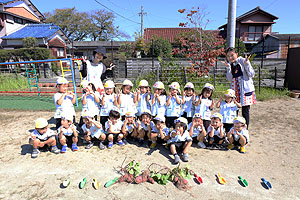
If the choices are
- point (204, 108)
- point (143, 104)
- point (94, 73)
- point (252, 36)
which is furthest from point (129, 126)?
point (252, 36)

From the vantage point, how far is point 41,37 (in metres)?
20.0

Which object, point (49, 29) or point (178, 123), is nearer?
point (178, 123)

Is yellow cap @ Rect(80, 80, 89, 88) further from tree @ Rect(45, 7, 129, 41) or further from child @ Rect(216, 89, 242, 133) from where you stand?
tree @ Rect(45, 7, 129, 41)

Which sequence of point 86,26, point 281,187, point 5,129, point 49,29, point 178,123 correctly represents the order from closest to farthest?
1. point 281,187
2. point 178,123
3. point 5,129
4. point 49,29
5. point 86,26

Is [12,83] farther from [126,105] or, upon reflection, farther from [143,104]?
[143,104]

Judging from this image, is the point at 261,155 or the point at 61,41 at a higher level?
the point at 61,41

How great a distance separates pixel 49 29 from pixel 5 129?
800 inches

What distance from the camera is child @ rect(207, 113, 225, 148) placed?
11.3 ft

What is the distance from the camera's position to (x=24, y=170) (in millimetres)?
3025

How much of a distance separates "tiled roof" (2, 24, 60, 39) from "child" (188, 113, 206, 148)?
21.0m

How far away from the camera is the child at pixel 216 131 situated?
11.3 feet

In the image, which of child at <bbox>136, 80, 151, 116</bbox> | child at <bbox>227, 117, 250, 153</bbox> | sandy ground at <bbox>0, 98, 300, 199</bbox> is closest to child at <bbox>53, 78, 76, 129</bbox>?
sandy ground at <bbox>0, 98, 300, 199</bbox>

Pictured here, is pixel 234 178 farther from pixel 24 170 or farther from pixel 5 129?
pixel 5 129

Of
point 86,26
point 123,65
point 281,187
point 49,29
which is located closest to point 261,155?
point 281,187
